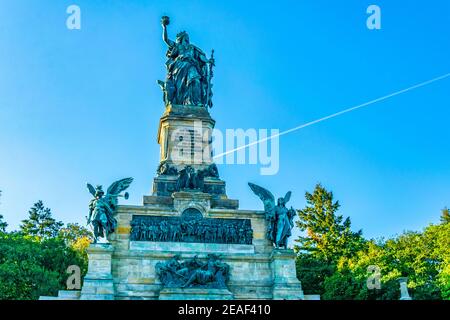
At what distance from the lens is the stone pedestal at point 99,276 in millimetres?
24188

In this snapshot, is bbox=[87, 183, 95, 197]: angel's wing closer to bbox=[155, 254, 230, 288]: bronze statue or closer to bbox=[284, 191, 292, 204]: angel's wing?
bbox=[155, 254, 230, 288]: bronze statue

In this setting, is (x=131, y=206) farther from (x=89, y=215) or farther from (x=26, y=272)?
(x=26, y=272)

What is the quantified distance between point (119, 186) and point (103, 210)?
5.68 ft

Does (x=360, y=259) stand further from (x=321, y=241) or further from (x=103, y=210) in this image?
(x=103, y=210)

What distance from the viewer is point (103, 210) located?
25.9 meters

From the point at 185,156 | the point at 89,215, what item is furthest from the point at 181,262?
the point at 185,156

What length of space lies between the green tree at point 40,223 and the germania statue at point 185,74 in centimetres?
3417

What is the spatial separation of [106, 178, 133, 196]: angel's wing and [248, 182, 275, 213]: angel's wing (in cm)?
624

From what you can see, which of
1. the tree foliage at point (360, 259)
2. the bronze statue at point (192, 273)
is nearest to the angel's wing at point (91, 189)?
the bronze statue at point (192, 273)

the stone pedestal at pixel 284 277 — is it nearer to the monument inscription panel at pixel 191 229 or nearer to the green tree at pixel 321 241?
the monument inscription panel at pixel 191 229

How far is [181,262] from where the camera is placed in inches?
1015

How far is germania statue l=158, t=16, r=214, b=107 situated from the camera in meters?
32.5

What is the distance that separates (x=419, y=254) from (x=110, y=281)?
82.6 ft
